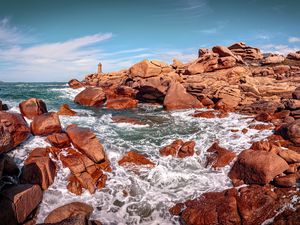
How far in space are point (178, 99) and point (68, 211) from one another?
55.8 ft

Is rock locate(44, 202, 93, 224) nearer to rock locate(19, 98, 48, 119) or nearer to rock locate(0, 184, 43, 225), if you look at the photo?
rock locate(0, 184, 43, 225)

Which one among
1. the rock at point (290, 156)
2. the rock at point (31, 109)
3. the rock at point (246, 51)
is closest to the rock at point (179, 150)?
the rock at point (290, 156)

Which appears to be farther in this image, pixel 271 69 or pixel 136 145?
pixel 271 69

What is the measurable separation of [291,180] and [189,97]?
51.6 feet

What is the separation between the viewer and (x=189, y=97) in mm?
23281

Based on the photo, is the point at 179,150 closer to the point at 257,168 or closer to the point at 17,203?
the point at 257,168

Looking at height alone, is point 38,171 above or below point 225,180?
above

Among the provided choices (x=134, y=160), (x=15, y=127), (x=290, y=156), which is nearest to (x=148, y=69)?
(x=134, y=160)

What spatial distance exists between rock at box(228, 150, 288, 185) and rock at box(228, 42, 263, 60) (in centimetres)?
3034

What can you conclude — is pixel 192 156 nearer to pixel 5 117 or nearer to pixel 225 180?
pixel 225 180

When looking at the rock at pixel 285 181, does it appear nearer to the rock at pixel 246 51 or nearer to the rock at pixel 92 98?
the rock at pixel 92 98

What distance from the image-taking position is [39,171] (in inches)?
347

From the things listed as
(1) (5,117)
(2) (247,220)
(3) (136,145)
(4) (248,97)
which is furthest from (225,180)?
(4) (248,97)

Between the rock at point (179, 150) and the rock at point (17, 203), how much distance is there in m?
5.96
